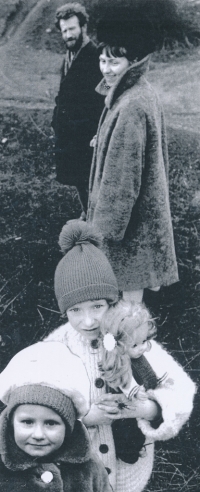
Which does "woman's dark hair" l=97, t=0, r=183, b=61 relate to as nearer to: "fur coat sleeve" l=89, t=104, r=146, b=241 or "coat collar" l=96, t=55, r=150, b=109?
"coat collar" l=96, t=55, r=150, b=109

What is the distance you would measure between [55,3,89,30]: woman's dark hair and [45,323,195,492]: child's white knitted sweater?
3.59 feet

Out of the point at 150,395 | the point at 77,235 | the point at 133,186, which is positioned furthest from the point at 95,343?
the point at 133,186

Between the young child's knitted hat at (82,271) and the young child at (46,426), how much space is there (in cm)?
18

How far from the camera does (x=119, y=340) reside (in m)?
2.29

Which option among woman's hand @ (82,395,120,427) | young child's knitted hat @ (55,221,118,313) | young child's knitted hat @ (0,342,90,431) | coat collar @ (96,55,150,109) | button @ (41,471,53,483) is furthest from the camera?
coat collar @ (96,55,150,109)

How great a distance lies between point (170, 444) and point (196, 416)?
5.6 inches

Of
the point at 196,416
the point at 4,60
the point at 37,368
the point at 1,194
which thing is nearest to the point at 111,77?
the point at 4,60

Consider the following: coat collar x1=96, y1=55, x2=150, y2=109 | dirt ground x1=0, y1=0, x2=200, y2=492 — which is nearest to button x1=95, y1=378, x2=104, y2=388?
dirt ground x1=0, y1=0, x2=200, y2=492

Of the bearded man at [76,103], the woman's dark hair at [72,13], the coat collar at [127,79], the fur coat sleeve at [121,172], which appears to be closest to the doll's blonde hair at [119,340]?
the fur coat sleeve at [121,172]

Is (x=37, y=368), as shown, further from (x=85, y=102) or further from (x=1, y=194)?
(x=85, y=102)

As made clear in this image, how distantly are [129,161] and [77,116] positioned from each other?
320 mm

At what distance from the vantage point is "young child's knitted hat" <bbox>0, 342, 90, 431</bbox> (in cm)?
205

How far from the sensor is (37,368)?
2.10m

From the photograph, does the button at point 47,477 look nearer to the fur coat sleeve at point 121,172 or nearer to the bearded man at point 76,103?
the fur coat sleeve at point 121,172
